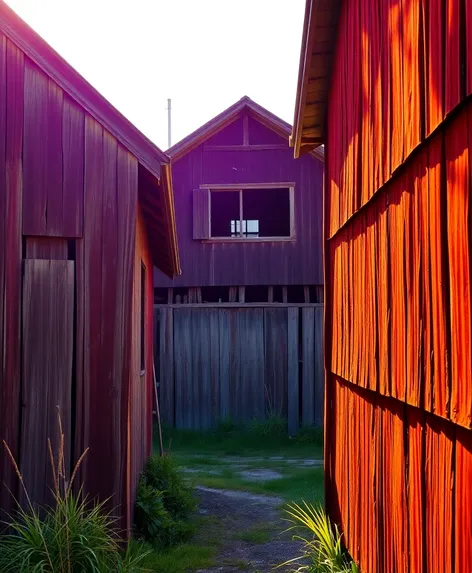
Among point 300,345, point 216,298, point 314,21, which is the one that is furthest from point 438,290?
point 216,298

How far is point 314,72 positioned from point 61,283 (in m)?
3.36

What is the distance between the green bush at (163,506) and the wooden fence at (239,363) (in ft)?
19.6

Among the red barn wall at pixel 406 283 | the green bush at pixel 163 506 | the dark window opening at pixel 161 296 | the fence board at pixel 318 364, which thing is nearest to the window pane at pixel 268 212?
the dark window opening at pixel 161 296

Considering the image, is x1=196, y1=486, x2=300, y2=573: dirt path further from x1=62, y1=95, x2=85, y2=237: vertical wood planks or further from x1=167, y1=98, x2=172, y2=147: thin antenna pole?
x1=167, y1=98, x2=172, y2=147: thin antenna pole

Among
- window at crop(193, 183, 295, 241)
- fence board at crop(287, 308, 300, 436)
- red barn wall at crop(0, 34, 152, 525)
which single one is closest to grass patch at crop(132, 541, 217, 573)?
red barn wall at crop(0, 34, 152, 525)

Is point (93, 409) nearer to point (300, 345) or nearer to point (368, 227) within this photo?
point (368, 227)

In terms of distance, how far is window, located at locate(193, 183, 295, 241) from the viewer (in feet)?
58.3

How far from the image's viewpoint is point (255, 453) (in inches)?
639

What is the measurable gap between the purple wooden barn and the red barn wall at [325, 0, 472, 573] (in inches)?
392

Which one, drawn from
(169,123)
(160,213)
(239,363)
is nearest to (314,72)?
(160,213)

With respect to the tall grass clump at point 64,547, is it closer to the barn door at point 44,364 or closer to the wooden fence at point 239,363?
the barn door at point 44,364

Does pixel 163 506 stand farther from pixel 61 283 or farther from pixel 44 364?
pixel 61 283

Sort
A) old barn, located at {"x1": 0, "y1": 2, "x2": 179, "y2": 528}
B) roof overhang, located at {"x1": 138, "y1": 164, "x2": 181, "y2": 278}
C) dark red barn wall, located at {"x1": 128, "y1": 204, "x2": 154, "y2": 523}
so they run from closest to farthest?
old barn, located at {"x1": 0, "y1": 2, "x2": 179, "y2": 528}, roof overhang, located at {"x1": 138, "y1": 164, "x2": 181, "y2": 278}, dark red barn wall, located at {"x1": 128, "y1": 204, "x2": 154, "y2": 523}

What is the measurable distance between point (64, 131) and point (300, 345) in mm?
10783
